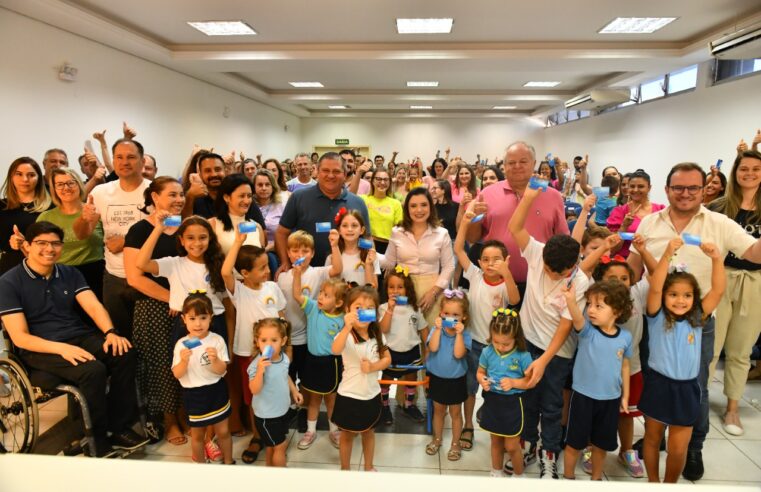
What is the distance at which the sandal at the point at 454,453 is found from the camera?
8.14ft

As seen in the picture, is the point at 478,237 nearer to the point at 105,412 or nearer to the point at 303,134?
the point at 105,412

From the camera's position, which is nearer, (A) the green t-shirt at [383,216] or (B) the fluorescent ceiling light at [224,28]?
(A) the green t-shirt at [383,216]

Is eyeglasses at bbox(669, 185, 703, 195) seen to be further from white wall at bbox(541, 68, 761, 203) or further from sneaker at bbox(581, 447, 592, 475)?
white wall at bbox(541, 68, 761, 203)

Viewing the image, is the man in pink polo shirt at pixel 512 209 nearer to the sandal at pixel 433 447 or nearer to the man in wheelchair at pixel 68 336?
the sandal at pixel 433 447

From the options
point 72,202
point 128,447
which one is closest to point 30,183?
point 72,202

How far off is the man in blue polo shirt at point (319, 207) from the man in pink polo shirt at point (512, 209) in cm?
89

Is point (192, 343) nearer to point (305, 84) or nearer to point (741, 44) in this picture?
point (741, 44)

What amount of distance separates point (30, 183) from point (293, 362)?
2286 mm

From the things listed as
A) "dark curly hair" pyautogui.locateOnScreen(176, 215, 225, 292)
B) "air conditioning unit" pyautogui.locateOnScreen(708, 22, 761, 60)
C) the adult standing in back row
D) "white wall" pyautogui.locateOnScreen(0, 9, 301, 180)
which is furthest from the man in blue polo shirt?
"air conditioning unit" pyautogui.locateOnScreen(708, 22, 761, 60)

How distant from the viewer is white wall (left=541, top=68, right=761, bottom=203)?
6000 millimetres

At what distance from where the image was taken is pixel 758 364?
3510 millimetres

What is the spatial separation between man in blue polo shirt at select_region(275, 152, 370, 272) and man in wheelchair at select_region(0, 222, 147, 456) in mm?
1140

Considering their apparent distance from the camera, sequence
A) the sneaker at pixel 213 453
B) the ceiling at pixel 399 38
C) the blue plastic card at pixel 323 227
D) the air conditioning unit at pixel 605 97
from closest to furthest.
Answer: the sneaker at pixel 213 453 < the blue plastic card at pixel 323 227 < the ceiling at pixel 399 38 < the air conditioning unit at pixel 605 97

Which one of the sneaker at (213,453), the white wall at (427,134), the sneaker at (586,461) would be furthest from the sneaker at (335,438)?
the white wall at (427,134)
